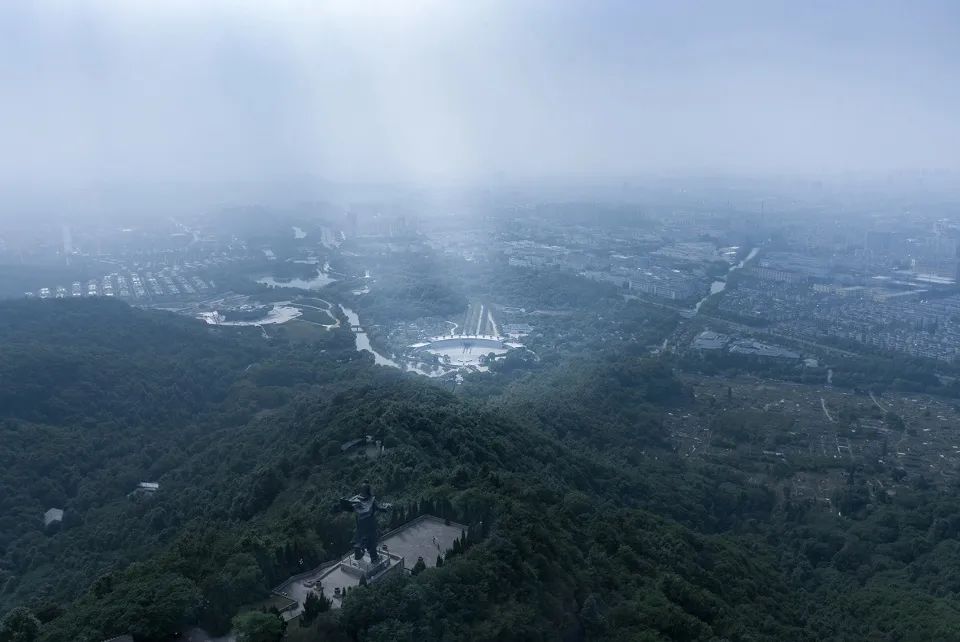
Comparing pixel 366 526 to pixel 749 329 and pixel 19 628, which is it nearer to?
pixel 19 628

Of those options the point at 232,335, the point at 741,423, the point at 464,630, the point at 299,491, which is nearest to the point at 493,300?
the point at 232,335

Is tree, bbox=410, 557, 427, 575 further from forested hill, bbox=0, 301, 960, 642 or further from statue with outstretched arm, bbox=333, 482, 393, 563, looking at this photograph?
statue with outstretched arm, bbox=333, 482, 393, 563

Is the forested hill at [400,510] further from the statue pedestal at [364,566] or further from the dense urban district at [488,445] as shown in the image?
the statue pedestal at [364,566]

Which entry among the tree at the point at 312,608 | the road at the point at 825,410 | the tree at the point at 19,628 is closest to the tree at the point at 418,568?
the tree at the point at 312,608

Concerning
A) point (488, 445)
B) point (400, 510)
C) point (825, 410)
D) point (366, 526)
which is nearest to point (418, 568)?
point (366, 526)

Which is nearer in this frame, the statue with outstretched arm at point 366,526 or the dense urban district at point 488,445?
the statue with outstretched arm at point 366,526

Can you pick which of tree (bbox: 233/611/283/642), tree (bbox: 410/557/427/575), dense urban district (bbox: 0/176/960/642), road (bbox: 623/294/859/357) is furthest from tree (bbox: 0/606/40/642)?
road (bbox: 623/294/859/357)
